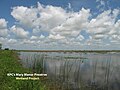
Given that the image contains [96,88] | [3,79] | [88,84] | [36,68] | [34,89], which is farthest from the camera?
[36,68]

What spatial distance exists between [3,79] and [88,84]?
6.55 m

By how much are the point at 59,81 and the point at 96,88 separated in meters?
3.29

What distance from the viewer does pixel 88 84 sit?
16.6 metres

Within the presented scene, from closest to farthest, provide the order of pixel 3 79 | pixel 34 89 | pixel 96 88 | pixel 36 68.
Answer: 1. pixel 34 89
2. pixel 3 79
3. pixel 96 88
4. pixel 36 68

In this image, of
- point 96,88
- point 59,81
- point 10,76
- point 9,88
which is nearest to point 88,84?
point 96,88

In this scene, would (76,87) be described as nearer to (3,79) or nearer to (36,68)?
(3,79)

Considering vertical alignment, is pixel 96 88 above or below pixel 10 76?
below

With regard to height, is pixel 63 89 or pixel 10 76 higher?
pixel 10 76

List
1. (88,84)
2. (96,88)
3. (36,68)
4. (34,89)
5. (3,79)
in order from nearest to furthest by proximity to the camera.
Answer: (34,89) → (3,79) → (96,88) → (88,84) → (36,68)

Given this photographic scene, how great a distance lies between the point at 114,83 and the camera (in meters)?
17.0

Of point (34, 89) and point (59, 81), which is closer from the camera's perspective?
point (34, 89)

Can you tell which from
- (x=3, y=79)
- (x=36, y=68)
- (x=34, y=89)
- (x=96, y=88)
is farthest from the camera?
(x=36, y=68)

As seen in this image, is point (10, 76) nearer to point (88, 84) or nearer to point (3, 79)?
point (3, 79)

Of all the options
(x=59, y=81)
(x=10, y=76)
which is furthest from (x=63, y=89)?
(x=10, y=76)
